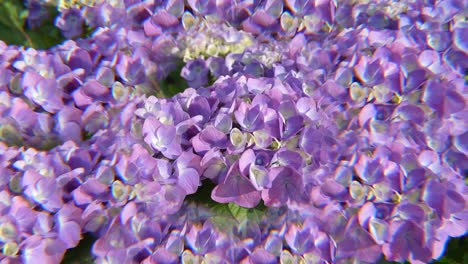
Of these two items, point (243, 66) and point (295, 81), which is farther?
point (243, 66)

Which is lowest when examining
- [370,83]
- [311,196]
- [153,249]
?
[153,249]

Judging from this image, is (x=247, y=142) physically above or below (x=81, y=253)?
above

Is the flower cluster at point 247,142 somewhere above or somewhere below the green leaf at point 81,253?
above

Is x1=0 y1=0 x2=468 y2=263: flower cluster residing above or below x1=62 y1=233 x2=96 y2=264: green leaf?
above

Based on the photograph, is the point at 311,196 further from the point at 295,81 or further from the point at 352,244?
the point at 295,81

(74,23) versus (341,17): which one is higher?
(341,17)

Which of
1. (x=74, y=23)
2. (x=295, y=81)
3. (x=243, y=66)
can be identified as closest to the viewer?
(x=295, y=81)

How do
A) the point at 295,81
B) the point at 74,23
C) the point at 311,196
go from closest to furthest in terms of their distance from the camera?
the point at 311,196
the point at 295,81
the point at 74,23

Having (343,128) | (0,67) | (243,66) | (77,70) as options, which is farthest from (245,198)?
(0,67)
